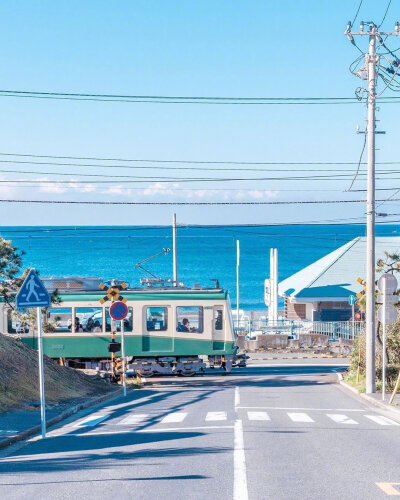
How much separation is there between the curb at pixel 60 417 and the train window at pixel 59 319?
19.7 feet

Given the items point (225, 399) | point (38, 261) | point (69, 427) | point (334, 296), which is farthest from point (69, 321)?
point (38, 261)

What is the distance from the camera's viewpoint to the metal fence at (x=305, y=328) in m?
41.6

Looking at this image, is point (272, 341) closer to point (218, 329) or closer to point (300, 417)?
point (218, 329)

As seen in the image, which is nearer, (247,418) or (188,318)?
(247,418)

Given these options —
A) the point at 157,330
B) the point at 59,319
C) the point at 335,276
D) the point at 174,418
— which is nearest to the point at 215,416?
the point at 174,418

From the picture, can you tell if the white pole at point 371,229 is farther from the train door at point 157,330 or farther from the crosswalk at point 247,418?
the train door at point 157,330

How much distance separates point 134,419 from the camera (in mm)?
16172

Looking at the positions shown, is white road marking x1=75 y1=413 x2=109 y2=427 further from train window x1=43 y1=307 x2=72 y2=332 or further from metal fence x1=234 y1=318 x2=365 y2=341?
metal fence x1=234 y1=318 x2=365 y2=341

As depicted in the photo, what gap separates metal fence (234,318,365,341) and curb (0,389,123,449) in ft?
65.1

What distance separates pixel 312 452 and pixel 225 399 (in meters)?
10.1

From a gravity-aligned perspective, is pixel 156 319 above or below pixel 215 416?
above

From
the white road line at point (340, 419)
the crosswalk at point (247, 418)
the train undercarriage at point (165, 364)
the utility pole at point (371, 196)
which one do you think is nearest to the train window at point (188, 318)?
the train undercarriage at point (165, 364)

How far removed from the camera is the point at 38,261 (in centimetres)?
16100

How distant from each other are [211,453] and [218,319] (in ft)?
60.0
